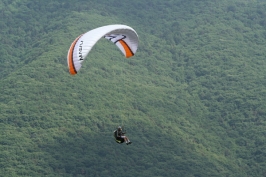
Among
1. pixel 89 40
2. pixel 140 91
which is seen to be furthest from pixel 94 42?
pixel 140 91

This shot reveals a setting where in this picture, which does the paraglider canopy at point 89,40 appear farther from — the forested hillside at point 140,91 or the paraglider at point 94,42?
the forested hillside at point 140,91

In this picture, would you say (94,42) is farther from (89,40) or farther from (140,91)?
(140,91)

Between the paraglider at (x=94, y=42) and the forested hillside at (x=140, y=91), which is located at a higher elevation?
the forested hillside at (x=140, y=91)

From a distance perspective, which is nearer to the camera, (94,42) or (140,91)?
(94,42)

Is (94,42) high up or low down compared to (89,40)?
down

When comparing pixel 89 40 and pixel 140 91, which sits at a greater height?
pixel 140 91

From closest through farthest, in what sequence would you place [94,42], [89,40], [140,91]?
1. [94,42]
2. [89,40]
3. [140,91]

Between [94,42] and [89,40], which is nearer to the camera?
[94,42]

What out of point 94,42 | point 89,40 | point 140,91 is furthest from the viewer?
point 140,91

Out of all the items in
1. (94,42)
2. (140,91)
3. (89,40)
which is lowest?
(94,42)

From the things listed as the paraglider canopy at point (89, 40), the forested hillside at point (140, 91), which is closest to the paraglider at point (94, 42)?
the paraglider canopy at point (89, 40)
